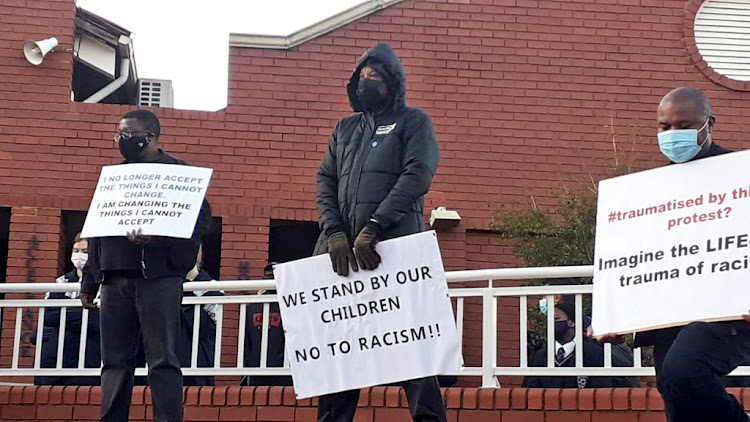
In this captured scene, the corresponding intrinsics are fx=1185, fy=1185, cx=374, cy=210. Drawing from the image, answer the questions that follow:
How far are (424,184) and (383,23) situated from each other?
22.5 feet

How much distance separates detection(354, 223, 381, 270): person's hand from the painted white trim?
6.73 metres

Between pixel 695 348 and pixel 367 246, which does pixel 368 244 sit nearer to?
pixel 367 246

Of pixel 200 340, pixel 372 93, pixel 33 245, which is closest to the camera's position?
pixel 372 93

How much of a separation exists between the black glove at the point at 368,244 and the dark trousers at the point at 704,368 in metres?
1.43

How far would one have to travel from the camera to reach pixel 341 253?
5500 millimetres

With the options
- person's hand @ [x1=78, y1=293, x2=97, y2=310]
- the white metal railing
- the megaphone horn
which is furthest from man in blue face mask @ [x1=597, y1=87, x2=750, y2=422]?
the megaphone horn

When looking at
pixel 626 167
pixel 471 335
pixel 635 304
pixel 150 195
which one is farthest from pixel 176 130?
pixel 635 304

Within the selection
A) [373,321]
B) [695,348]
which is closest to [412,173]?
[373,321]

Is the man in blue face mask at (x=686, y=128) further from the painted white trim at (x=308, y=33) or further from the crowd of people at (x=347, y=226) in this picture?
the painted white trim at (x=308, y=33)

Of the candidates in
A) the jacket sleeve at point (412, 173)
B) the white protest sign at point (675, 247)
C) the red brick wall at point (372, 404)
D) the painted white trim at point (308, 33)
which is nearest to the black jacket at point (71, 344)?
the red brick wall at point (372, 404)

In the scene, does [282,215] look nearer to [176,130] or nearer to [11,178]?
[176,130]

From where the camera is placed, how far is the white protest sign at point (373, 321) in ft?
18.1

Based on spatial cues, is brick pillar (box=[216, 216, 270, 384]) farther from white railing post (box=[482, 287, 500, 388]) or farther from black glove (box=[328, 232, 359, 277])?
black glove (box=[328, 232, 359, 277])

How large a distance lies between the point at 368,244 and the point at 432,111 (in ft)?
22.1
